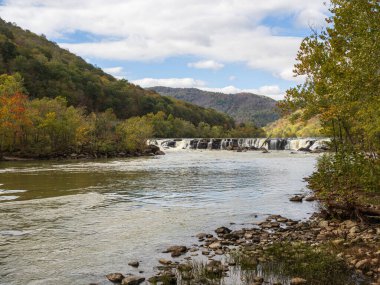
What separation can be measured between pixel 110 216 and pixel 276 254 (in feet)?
31.5

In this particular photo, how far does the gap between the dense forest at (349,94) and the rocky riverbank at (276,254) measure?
7.63ft

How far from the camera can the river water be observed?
11.7 meters

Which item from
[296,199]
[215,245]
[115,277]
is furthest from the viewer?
[296,199]

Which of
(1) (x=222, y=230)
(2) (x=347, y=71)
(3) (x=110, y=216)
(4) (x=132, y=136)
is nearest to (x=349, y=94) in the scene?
(2) (x=347, y=71)

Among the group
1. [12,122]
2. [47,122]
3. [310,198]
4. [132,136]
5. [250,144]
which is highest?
[47,122]

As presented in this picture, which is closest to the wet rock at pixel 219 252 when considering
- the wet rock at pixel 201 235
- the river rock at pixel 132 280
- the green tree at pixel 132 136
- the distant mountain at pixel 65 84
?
the wet rock at pixel 201 235

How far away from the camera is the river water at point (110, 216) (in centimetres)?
1166

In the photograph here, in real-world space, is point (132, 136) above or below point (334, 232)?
above

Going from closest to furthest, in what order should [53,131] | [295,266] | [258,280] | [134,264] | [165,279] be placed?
[258,280], [165,279], [295,266], [134,264], [53,131]

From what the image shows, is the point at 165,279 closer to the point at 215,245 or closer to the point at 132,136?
the point at 215,245

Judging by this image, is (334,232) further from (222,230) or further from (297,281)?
(297,281)

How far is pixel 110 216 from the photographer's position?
1856 cm

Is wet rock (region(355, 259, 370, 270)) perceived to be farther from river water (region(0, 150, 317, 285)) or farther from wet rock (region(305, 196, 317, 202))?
wet rock (region(305, 196, 317, 202))

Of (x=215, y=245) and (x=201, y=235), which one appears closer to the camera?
(x=215, y=245)
